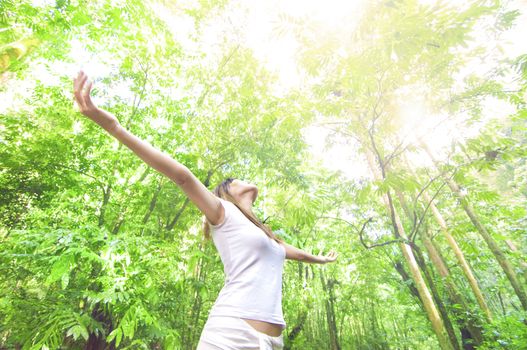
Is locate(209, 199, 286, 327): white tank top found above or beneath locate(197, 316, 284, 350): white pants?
above

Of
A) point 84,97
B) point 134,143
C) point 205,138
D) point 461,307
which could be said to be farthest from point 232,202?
point 461,307

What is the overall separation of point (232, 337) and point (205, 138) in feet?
11.2

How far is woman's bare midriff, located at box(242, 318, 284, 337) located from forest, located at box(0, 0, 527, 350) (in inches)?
61.2

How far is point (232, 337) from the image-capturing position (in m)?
0.88

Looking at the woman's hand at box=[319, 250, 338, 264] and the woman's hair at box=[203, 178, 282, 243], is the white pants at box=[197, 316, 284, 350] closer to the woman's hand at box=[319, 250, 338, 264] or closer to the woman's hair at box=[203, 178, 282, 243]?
the woman's hair at box=[203, 178, 282, 243]

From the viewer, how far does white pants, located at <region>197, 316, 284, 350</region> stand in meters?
0.87

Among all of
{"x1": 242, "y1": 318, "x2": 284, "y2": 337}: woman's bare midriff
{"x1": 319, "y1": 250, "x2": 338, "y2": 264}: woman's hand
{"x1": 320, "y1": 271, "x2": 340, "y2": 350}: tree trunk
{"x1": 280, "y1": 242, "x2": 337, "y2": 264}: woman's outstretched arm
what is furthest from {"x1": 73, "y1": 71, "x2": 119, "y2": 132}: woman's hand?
{"x1": 320, "y1": 271, "x2": 340, "y2": 350}: tree trunk

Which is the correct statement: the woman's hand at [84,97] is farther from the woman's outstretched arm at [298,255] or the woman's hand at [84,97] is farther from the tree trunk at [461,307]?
the tree trunk at [461,307]

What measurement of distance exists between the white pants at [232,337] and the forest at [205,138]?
155 cm

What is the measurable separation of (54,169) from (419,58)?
4.94 metres

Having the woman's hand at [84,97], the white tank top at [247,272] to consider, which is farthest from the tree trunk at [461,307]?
the woman's hand at [84,97]

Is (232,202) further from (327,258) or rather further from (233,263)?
(327,258)

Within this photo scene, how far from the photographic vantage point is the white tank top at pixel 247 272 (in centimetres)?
97

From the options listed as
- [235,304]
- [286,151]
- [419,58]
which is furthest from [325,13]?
[235,304]
